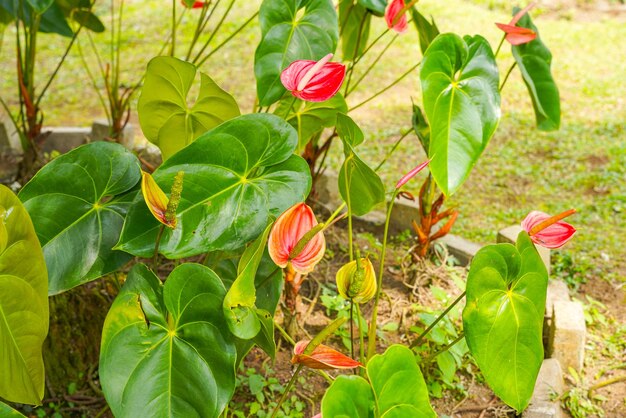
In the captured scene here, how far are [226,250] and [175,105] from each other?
0.40 metres

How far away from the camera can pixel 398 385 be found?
38.5 inches

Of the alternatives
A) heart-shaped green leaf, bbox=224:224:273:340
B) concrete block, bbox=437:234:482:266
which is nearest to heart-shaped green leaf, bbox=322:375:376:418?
heart-shaped green leaf, bbox=224:224:273:340

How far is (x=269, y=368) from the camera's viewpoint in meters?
1.61

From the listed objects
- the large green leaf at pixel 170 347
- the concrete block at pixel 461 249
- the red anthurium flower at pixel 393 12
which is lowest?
the concrete block at pixel 461 249

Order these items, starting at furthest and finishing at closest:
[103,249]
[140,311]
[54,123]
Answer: [54,123]
[103,249]
[140,311]

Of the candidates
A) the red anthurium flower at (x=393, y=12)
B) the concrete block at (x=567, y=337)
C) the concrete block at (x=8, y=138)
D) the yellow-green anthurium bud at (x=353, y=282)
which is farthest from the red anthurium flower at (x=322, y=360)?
the concrete block at (x=8, y=138)

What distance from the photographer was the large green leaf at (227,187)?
1025mm

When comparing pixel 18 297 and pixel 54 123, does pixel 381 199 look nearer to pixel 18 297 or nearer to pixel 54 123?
→ pixel 18 297

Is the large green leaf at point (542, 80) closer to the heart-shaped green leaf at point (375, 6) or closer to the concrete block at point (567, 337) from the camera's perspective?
the heart-shaped green leaf at point (375, 6)

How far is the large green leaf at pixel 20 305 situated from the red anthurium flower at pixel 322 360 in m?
0.34

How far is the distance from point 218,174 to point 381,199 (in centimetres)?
33

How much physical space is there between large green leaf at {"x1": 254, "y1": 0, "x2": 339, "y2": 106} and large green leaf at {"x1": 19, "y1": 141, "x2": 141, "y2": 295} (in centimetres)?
37

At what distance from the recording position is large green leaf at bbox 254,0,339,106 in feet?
4.46

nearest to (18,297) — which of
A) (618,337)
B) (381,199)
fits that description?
(381,199)
